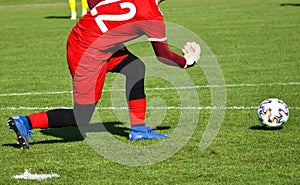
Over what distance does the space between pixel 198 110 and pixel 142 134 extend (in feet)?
6.89

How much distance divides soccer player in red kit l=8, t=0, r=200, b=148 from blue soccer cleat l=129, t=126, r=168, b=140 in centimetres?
1

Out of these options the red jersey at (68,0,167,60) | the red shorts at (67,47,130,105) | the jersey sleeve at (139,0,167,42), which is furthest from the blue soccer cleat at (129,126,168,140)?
the jersey sleeve at (139,0,167,42)

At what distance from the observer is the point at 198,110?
36.0ft

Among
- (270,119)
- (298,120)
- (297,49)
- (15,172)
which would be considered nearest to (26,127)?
(15,172)

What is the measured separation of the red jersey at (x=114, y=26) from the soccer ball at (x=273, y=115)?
190 centimetres

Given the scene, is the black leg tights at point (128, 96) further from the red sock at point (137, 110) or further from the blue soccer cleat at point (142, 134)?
the blue soccer cleat at point (142, 134)

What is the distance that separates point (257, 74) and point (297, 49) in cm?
400

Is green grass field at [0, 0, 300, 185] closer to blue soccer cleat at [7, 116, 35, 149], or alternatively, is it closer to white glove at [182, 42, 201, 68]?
blue soccer cleat at [7, 116, 35, 149]

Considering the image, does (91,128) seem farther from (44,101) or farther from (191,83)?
(191,83)

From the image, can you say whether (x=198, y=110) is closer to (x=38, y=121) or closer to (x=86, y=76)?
(x=86, y=76)

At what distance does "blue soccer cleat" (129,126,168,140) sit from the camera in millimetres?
9023

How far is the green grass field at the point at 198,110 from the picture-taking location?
7.37 metres

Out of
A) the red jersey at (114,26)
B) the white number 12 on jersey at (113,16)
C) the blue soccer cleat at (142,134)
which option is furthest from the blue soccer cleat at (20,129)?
the white number 12 on jersey at (113,16)

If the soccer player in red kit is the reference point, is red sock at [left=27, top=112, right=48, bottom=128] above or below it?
below
